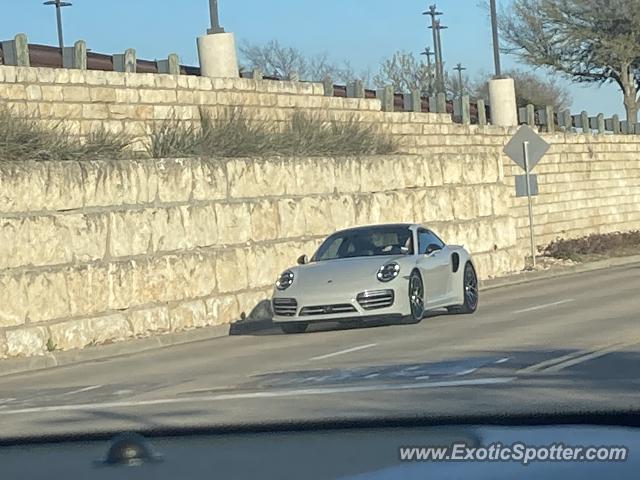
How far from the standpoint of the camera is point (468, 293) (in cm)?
1989

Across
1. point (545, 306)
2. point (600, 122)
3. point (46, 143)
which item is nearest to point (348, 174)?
point (545, 306)

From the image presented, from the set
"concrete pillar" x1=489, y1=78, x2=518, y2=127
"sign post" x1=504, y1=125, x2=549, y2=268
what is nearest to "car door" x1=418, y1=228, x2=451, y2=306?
"sign post" x1=504, y1=125, x2=549, y2=268

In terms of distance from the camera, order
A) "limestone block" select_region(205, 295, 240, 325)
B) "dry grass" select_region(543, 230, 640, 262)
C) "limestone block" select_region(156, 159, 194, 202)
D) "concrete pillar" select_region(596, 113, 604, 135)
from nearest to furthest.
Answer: "limestone block" select_region(156, 159, 194, 202), "limestone block" select_region(205, 295, 240, 325), "dry grass" select_region(543, 230, 640, 262), "concrete pillar" select_region(596, 113, 604, 135)

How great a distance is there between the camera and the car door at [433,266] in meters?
18.6

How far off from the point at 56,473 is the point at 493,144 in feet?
118

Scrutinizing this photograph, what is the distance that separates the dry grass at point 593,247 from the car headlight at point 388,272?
17489 millimetres

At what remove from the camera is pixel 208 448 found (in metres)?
3.17

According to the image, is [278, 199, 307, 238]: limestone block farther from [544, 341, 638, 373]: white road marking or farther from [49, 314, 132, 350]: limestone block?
[544, 341, 638, 373]: white road marking

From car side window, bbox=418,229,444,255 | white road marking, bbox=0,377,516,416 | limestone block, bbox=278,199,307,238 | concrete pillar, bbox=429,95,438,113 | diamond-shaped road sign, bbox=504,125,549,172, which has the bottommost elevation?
white road marking, bbox=0,377,516,416

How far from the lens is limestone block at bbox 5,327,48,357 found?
1742cm

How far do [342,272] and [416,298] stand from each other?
42.8 inches

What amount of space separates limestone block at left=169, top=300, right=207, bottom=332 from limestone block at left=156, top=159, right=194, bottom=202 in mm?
1652

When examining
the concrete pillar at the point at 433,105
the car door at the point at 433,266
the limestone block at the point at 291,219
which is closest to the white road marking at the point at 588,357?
the car door at the point at 433,266

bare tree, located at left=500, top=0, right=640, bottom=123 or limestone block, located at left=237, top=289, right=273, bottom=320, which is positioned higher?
bare tree, located at left=500, top=0, right=640, bottom=123
